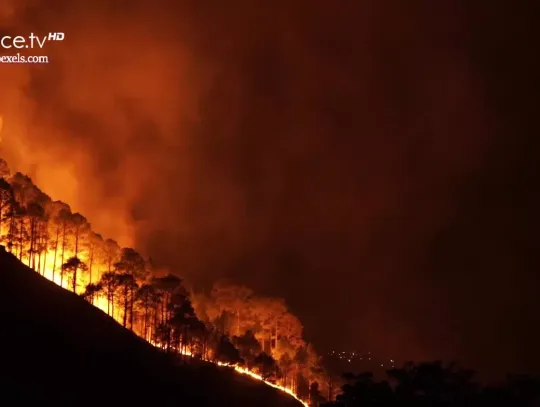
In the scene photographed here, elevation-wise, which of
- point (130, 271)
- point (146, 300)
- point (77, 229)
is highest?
point (77, 229)

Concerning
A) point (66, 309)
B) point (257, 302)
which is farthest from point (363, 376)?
point (257, 302)

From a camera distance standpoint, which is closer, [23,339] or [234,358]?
[23,339]

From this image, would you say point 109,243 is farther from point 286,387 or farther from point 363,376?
point 363,376

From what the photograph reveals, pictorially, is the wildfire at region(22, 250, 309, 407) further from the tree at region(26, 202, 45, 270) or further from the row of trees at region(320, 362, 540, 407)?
the row of trees at region(320, 362, 540, 407)

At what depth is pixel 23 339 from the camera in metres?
87.0

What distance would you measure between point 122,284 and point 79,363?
3478cm

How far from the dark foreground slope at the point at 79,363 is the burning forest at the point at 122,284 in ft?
31.0

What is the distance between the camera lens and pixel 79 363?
8825 centimetres

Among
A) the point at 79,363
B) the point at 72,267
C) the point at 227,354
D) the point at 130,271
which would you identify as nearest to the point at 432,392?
the point at 79,363

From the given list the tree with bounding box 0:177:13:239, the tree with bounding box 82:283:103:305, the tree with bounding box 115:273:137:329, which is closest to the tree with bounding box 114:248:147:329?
the tree with bounding box 115:273:137:329

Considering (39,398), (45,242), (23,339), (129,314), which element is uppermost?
(45,242)

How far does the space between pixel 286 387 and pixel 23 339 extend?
→ 205ft

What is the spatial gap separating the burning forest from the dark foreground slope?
9.43 meters

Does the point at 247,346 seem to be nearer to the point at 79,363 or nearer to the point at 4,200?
the point at 4,200
